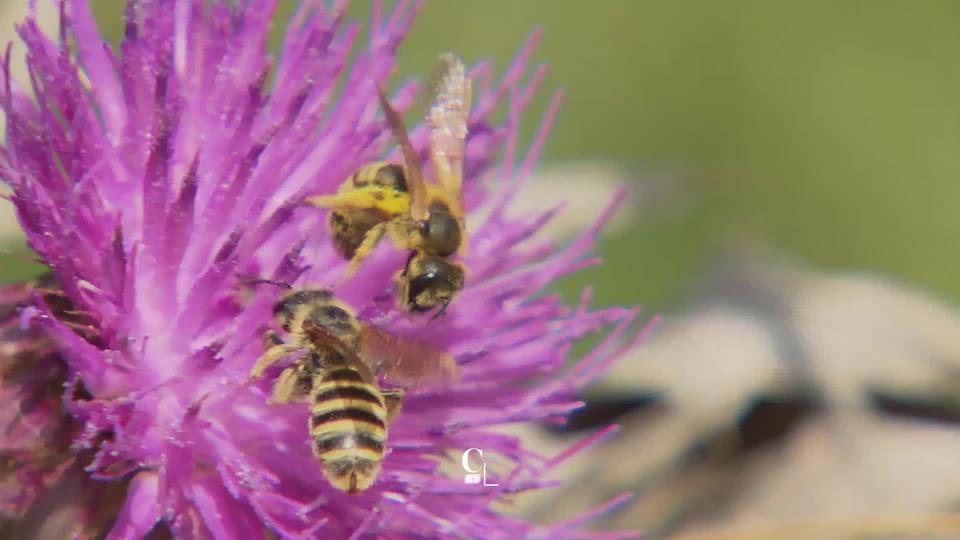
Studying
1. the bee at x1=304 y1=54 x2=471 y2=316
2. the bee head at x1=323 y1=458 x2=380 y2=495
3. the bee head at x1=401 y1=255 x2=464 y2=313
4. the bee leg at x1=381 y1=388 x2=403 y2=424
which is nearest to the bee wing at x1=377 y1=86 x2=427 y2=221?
the bee at x1=304 y1=54 x2=471 y2=316

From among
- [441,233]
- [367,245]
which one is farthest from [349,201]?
[441,233]

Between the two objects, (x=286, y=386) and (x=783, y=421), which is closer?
(x=286, y=386)

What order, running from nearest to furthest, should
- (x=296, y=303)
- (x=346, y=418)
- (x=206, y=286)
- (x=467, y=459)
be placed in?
(x=346, y=418), (x=296, y=303), (x=206, y=286), (x=467, y=459)

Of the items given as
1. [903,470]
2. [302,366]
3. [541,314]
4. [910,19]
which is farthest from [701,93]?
[302,366]

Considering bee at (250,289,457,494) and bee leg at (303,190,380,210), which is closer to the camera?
bee at (250,289,457,494)

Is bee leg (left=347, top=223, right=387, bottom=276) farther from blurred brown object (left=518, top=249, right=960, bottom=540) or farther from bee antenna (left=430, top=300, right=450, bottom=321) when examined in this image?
blurred brown object (left=518, top=249, right=960, bottom=540)

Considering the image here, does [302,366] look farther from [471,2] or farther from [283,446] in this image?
[471,2]

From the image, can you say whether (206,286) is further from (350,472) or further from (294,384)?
(350,472)
